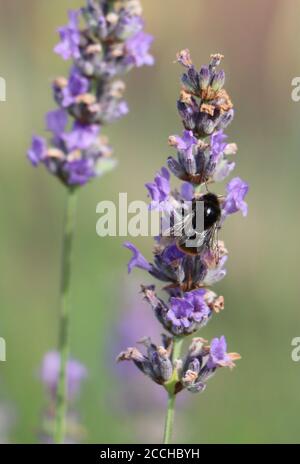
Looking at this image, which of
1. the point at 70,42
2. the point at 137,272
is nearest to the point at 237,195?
the point at 70,42

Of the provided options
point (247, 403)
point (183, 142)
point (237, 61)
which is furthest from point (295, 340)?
point (237, 61)

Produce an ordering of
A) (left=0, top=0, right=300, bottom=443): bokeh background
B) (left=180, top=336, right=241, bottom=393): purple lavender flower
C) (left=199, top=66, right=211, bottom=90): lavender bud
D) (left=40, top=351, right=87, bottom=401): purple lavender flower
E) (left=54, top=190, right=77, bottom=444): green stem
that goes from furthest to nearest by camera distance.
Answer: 1. (left=0, top=0, right=300, bottom=443): bokeh background
2. (left=40, top=351, right=87, bottom=401): purple lavender flower
3. (left=54, top=190, right=77, bottom=444): green stem
4. (left=180, top=336, right=241, bottom=393): purple lavender flower
5. (left=199, top=66, right=211, bottom=90): lavender bud

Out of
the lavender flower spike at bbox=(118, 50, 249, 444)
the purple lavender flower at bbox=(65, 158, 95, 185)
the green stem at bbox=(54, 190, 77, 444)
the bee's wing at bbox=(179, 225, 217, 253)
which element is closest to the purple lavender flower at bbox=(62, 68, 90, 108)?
the purple lavender flower at bbox=(65, 158, 95, 185)

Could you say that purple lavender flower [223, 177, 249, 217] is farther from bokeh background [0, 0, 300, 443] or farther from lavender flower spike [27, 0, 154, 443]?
bokeh background [0, 0, 300, 443]

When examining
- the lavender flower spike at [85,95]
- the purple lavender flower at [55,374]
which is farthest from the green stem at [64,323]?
the purple lavender flower at [55,374]

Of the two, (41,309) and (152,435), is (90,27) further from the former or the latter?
(41,309)

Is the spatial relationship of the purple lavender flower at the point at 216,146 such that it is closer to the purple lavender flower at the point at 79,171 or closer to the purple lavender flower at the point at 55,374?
the purple lavender flower at the point at 79,171
